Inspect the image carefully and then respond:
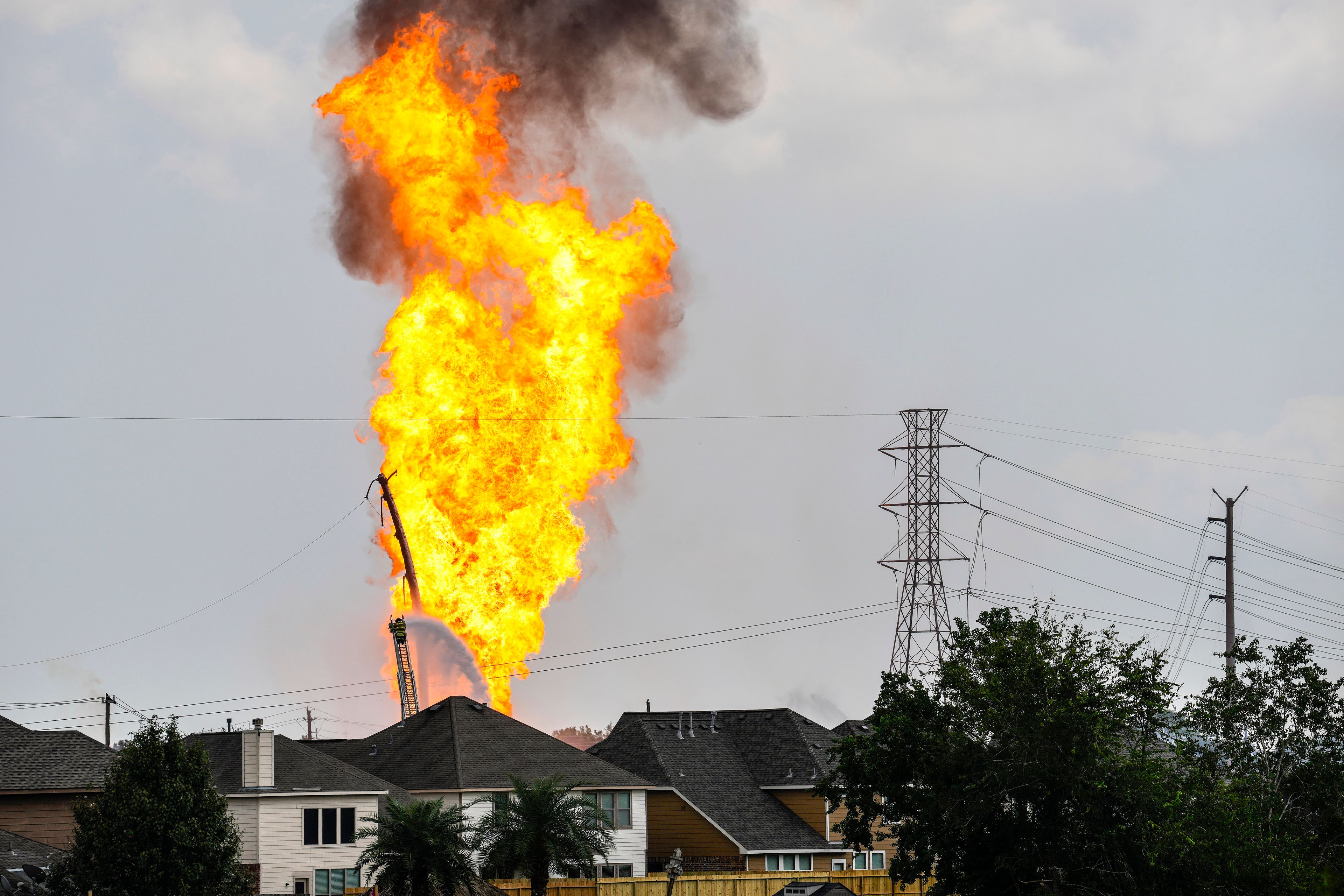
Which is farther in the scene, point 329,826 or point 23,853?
point 329,826

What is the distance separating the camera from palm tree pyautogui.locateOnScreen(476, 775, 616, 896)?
52.3 meters

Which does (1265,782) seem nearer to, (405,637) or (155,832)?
(155,832)

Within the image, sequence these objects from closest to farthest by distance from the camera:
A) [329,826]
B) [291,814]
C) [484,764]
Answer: [291,814]
[329,826]
[484,764]

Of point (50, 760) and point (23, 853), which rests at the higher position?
point (50, 760)

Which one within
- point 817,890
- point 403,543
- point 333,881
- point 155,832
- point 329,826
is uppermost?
point 403,543

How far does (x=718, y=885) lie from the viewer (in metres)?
58.4

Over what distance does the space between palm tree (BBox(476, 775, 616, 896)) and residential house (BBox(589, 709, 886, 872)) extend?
43.2 feet

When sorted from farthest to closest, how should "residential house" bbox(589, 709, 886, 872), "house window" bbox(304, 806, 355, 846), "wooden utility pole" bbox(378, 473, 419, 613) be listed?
"wooden utility pole" bbox(378, 473, 419, 613), "residential house" bbox(589, 709, 886, 872), "house window" bbox(304, 806, 355, 846)

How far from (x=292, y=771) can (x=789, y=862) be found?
79.0 feet

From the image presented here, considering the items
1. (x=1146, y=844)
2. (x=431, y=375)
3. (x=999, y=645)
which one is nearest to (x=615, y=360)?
(x=431, y=375)

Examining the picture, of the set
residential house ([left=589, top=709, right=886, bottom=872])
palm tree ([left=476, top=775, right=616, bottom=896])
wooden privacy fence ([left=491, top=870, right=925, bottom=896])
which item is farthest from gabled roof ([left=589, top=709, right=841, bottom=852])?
palm tree ([left=476, top=775, right=616, bottom=896])

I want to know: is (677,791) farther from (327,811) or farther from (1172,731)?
(1172,731)

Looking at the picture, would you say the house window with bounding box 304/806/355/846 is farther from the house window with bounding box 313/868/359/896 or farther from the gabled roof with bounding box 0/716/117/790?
the gabled roof with bounding box 0/716/117/790

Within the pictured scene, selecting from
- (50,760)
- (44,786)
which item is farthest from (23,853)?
(50,760)
